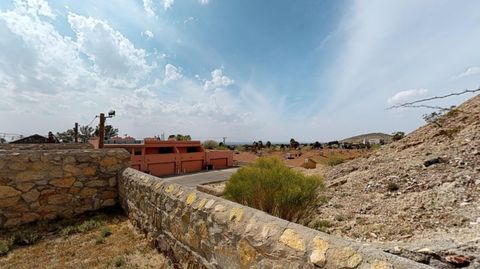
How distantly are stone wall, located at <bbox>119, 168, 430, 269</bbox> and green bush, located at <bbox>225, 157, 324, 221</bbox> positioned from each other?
6.01ft

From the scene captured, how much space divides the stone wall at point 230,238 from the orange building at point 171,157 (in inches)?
572

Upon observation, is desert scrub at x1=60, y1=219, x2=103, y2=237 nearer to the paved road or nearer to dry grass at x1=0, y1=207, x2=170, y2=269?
dry grass at x1=0, y1=207, x2=170, y2=269

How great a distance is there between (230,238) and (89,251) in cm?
243

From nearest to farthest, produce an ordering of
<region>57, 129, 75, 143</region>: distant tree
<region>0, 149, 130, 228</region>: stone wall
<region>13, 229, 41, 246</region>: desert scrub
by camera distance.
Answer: <region>13, 229, 41, 246</region>: desert scrub
<region>0, 149, 130, 228</region>: stone wall
<region>57, 129, 75, 143</region>: distant tree

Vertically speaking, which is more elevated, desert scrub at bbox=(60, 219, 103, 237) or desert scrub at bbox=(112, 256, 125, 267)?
desert scrub at bbox=(60, 219, 103, 237)

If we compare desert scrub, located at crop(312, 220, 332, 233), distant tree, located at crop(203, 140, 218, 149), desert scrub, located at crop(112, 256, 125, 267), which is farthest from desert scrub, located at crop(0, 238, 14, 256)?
distant tree, located at crop(203, 140, 218, 149)

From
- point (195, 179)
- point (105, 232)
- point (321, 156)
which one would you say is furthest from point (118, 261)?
point (321, 156)

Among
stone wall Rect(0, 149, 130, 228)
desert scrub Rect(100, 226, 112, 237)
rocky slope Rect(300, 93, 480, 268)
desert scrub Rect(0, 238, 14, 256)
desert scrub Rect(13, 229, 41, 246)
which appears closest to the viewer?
rocky slope Rect(300, 93, 480, 268)

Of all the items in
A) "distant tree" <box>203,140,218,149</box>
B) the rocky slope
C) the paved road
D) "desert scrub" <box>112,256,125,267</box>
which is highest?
"distant tree" <box>203,140,218,149</box>

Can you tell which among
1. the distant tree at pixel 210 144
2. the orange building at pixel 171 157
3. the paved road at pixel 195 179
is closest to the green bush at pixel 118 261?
the paved road at pixel 195 179

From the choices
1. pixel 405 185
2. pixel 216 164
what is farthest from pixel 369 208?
pixel 216 164

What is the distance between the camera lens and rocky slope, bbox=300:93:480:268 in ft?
10.4

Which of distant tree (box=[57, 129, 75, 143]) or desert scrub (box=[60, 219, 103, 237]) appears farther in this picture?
distant tree (box=[57, 129, 75, 143])

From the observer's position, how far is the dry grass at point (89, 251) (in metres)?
2.98
